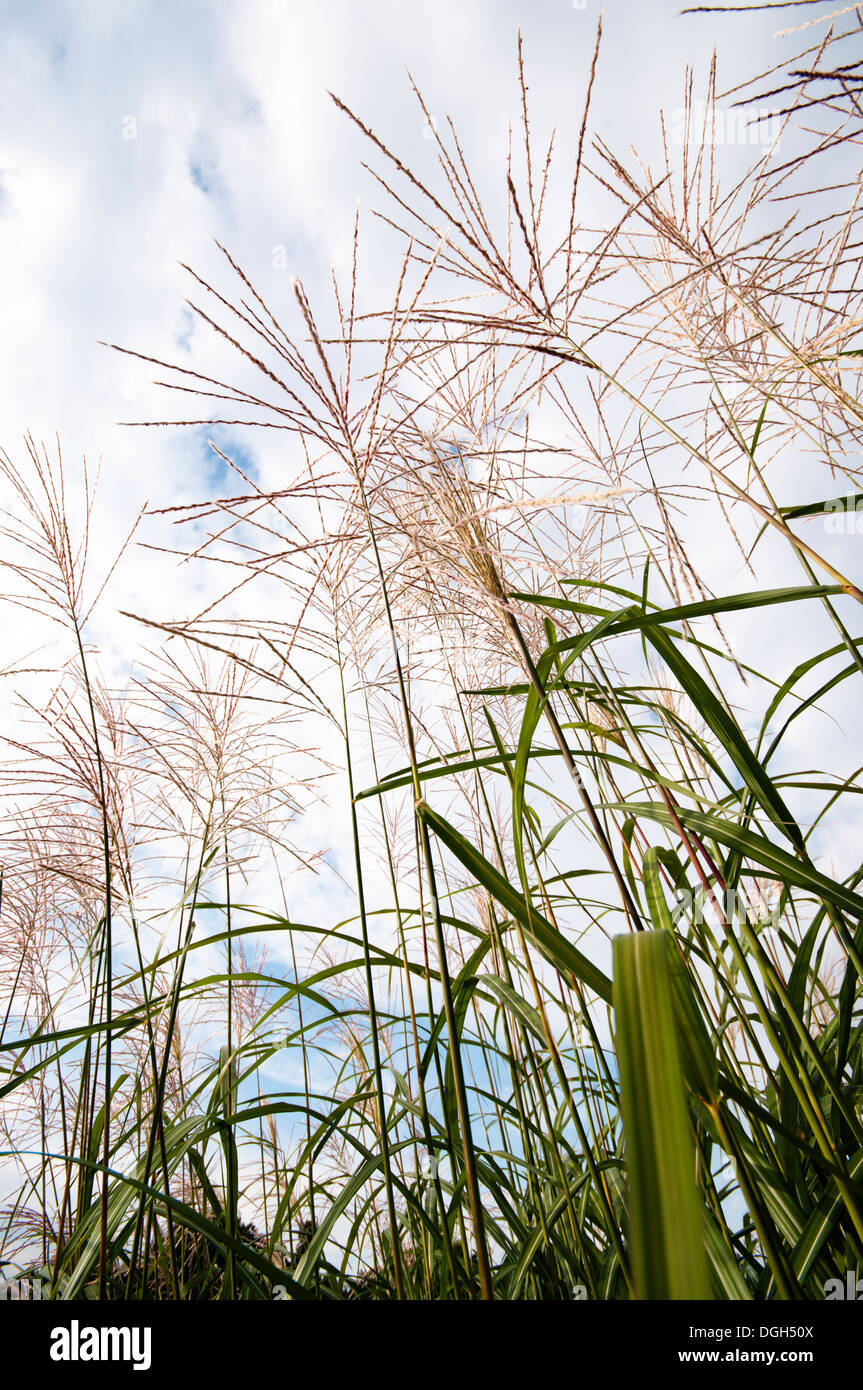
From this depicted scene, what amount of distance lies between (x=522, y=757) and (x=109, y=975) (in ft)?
2.80

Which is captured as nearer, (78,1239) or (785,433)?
(78,1239)

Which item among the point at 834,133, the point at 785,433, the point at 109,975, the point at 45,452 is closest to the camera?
the point at 834,133

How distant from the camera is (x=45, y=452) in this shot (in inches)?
52.6

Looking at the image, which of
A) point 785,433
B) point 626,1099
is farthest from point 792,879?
point 785,433

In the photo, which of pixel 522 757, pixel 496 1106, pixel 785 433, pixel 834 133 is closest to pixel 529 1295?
pixel 496 1106

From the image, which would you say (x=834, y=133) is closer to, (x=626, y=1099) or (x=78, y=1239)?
(x=626, y=1099)

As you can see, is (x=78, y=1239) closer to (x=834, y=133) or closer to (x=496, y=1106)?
(x=496, y=1106)

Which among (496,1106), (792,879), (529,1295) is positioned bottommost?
(529,1295)

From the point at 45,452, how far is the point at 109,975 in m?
0.98

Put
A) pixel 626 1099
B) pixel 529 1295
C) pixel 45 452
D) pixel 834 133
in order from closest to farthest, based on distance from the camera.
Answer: pixel 626 1099 → pixel 834 133 → pixel 529 1295 → pixel 45 452

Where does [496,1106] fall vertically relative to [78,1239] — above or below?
above
